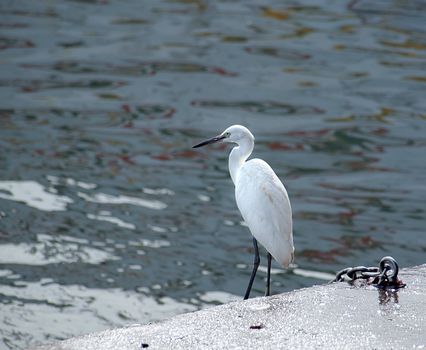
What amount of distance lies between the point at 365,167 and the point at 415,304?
6.13 metres

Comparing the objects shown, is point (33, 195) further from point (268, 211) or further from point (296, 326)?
point (296, 326)

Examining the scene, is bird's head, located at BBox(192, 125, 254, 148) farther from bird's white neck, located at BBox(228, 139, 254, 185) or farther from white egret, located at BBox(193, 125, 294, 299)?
white egret, located at BBox(193, 125, 294, 299)

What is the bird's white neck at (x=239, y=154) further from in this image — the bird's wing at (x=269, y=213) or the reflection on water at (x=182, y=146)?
the reflection on water at (x=182, y=146)

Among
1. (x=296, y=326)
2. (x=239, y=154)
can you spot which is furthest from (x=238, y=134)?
(x=296, y=326)

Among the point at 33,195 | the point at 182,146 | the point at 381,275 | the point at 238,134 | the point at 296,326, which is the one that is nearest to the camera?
the point at 296,326

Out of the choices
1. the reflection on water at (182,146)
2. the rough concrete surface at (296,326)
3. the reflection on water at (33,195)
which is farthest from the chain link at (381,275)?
the reflection on water at (33,195)

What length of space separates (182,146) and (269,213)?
588 cm

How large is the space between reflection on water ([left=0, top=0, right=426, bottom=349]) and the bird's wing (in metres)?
2.23

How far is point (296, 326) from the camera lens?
4.28m

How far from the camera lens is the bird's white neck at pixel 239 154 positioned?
5.83 meters

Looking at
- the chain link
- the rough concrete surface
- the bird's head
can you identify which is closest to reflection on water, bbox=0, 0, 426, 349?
the bird's head

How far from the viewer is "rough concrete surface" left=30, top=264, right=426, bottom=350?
13.3 ft

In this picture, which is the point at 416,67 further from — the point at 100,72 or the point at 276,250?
the point at 276,250

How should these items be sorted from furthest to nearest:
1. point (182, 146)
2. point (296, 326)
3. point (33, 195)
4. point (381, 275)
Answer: point (182, 146) < point (33, 195) < point (381, 275) < point (296, 326)
